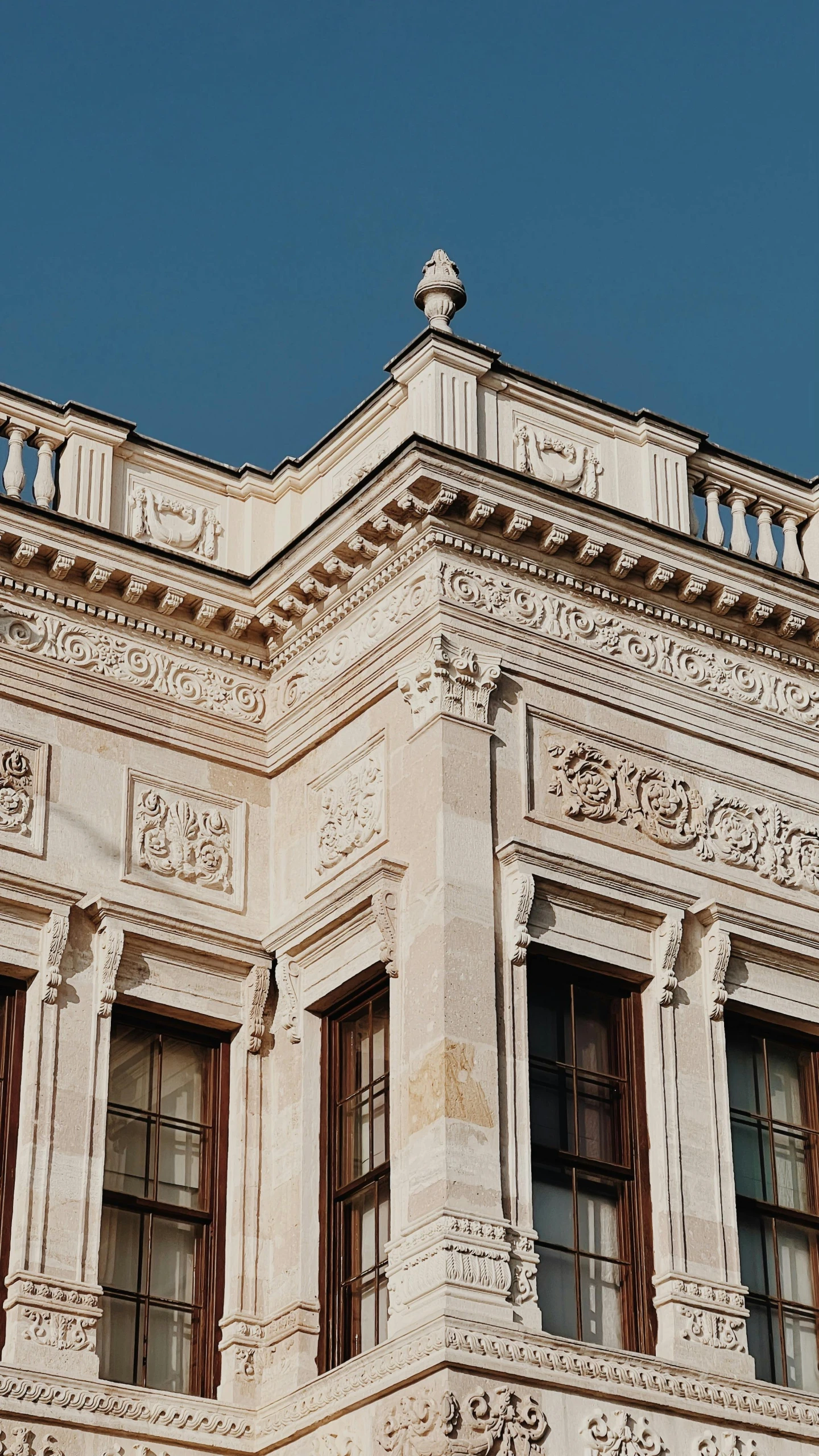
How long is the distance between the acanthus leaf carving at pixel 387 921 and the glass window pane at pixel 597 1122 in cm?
133

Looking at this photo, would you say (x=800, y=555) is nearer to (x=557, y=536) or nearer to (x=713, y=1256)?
(x=557, y=536)

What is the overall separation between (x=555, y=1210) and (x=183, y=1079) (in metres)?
2.69

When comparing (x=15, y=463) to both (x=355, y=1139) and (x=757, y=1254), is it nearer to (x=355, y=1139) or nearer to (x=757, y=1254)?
(x=355, y=1139)

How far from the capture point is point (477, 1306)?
1326 cm

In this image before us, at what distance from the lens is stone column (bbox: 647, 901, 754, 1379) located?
14.3m

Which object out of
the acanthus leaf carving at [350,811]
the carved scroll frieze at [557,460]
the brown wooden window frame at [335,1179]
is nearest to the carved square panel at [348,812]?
the acanthus leaf carving at [350,811]

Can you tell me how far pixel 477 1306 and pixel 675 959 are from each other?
9.53 ft

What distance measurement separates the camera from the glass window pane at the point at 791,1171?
612 inches

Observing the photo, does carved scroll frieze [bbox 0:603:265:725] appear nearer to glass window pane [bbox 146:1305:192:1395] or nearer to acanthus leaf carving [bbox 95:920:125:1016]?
acanthus leaf carving [bbox 95:920:125:1016]

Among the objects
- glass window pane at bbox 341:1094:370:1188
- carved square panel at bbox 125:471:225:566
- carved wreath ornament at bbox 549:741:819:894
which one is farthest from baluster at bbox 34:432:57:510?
glass window pane at bbox 341:1094:370:1188

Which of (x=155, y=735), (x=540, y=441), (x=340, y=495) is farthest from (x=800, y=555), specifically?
(x=155, y=735)

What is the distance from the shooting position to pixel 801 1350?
15.1 meters

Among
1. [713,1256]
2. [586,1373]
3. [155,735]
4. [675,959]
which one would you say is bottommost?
[586,1373]

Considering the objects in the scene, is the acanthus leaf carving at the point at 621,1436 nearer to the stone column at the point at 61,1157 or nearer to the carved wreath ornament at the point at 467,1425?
the carved wreath ornament at the point at 467,1425
